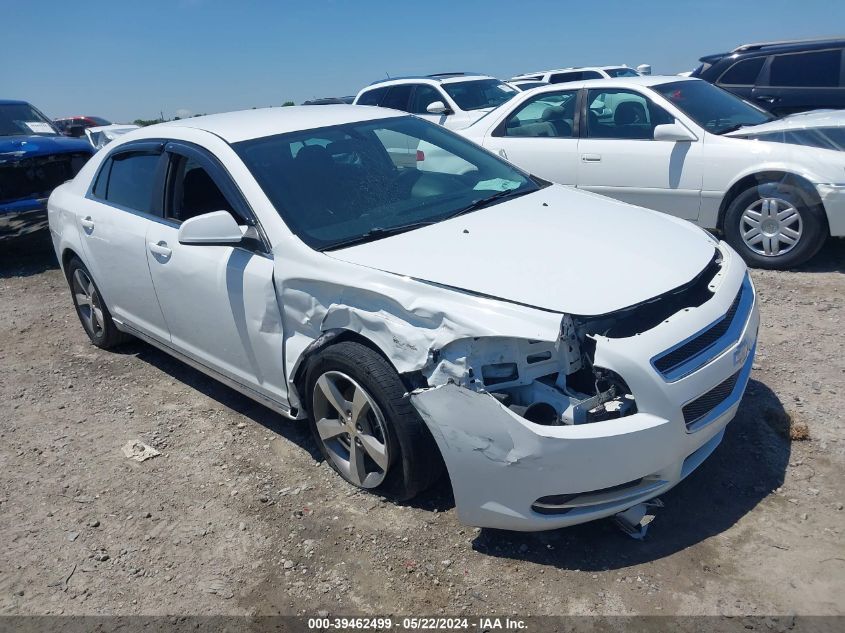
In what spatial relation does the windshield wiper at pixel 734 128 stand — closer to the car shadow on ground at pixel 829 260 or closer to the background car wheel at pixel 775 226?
the background car wheel at pixel 775 226

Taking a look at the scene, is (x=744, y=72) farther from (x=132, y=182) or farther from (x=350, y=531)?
(x=350, y=531)

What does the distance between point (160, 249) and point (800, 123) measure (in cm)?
518

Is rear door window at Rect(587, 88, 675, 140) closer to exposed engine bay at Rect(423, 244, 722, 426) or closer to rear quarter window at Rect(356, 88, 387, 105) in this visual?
exposed engine bay at Rect(423, 244, 722, 426)

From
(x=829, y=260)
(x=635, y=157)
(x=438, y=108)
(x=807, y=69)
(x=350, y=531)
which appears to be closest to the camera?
(x=350, y=531)

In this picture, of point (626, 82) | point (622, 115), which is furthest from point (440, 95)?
point (622, 115)

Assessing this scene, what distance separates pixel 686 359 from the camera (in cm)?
276

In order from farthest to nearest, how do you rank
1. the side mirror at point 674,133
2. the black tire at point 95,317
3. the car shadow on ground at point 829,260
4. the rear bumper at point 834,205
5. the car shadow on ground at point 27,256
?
the car shadow on ground at point 27,256
the side mirror at point 674,133
the car shadow on ground at point 829,260
the rear bumper at point 834,205
the black tire at point 95,317

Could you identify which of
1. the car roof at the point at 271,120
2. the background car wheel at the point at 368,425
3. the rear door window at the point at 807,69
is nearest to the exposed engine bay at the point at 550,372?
the background car wheel at the point at 368,425

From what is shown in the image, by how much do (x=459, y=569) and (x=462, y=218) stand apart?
1668 millimetres

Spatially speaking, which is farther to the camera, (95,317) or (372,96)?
(372,96)

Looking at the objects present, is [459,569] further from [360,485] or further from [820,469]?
[820,469]

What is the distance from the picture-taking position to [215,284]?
3.76 metres

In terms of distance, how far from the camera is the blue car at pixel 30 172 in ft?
26.4

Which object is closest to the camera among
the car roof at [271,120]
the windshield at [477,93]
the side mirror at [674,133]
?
the car roof at [271,120]
